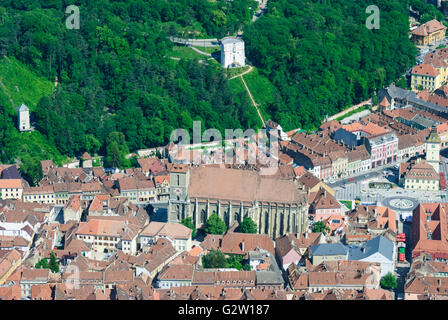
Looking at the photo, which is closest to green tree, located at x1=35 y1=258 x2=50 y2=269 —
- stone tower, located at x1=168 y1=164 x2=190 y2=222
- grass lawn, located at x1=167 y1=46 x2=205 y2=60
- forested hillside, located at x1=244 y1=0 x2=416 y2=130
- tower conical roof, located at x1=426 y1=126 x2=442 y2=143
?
stone tower, located at x1=168 y1=164 x2=190 y2=222

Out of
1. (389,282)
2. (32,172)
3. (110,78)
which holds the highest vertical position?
(110,78)

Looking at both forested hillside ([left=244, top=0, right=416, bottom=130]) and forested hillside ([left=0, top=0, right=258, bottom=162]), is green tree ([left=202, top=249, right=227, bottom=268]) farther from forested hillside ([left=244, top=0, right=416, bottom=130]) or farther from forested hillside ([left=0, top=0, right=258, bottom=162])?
forested hillside ([left=244, top=0, right=416, bottom=130])

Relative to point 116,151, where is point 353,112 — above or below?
above

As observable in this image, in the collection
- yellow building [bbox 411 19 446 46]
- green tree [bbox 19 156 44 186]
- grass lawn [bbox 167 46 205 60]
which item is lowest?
green tree [bbox 19 156 44 186]

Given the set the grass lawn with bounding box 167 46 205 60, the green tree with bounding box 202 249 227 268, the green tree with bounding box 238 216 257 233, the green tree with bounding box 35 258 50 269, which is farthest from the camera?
the grass lawn with bounding box 167 46 205 60

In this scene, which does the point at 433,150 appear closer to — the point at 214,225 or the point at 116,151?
the point at 214,225

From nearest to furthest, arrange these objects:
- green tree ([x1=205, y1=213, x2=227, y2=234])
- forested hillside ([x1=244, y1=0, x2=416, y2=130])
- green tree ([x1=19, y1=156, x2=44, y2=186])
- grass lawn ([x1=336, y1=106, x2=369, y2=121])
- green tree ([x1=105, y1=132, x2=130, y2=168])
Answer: green tree ([x1=205, y1=213, x2=227, y2=234])
green tree ([x1=19, y1=156, x2=44, y2=186])
green tree ([x1=105, y1=132, x2=130, y2=168])
forested hillside ([x1=244, y1=0, x2=416, y2=130])
grass lawn ([x1=336, y1=106, x2=369, y2=121])

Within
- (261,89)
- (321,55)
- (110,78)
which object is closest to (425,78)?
(321,55)

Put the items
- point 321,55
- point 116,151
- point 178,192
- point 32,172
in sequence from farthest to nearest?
point 321,55, point 116,151, point 32,172, point 178,192
